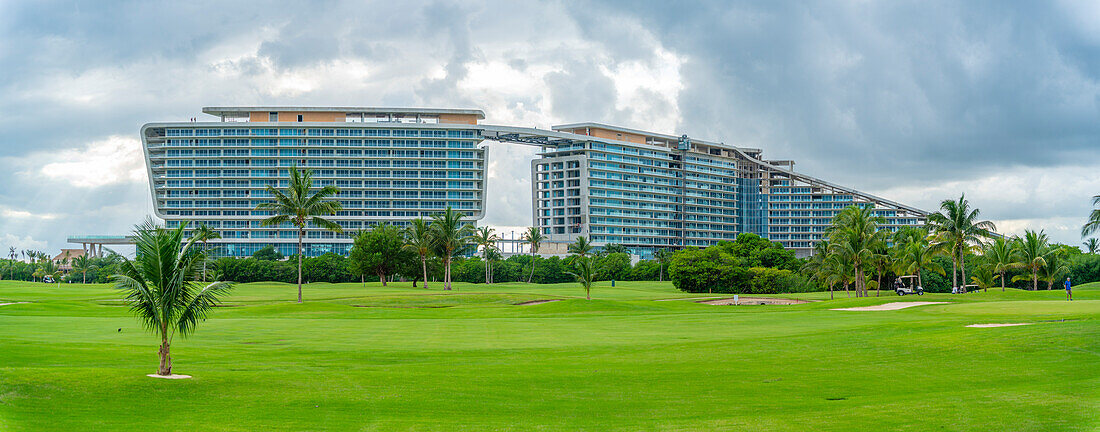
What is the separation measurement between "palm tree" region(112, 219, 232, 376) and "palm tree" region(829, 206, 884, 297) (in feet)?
275

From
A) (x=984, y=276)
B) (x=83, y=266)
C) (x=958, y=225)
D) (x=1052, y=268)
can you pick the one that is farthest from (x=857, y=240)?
(x=83, y=266)

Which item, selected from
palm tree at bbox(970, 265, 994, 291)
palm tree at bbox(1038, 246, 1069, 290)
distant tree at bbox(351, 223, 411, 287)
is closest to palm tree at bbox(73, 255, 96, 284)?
distant tree at bbox(351, 223, 411, 287)

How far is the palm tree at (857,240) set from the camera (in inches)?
3792

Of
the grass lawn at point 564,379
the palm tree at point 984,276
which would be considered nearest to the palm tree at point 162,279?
the grass lawn at point 564,379

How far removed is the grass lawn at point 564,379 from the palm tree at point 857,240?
54668 mm

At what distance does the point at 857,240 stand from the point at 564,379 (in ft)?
→ 261

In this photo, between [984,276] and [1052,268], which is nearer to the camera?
[1052,268]

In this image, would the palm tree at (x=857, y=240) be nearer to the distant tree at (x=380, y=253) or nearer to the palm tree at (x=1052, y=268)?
the palm tree at (x=1052, y=268)

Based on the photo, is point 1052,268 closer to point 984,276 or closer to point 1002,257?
point 1002,257

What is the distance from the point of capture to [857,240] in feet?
316

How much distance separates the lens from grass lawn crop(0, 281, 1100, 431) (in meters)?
17.1

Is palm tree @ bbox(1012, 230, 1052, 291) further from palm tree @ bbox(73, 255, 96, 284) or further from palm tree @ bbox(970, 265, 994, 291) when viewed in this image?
palm tree @ bbox(73, 255, 96, 284)

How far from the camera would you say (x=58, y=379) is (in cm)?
1914

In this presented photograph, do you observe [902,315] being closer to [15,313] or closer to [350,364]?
[350,364]
